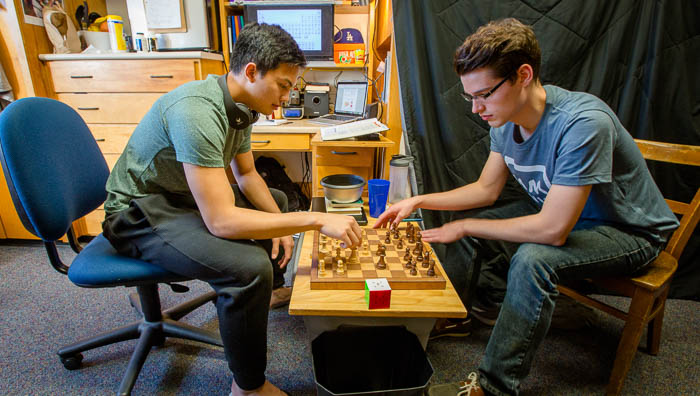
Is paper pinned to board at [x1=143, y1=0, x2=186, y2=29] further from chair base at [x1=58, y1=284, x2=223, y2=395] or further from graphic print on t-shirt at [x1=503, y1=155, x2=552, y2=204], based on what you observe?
graphic print on t-shirt at [x1=503, y1=155, x2=552, y2=204]

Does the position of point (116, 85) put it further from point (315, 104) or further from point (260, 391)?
point (260, 391)

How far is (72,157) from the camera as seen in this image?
1.15 m

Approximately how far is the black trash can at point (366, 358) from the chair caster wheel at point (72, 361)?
0.93 meters

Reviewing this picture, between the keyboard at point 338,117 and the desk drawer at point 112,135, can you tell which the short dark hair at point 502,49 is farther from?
the desk drawer at point 112,135

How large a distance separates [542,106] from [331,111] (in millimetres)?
1637

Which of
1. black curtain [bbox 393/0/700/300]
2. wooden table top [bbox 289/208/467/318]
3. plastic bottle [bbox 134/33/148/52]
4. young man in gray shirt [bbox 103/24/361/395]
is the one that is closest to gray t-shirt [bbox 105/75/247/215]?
young man in gray shirt [bbox 103/24/361/395]

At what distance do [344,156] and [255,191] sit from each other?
0.54 metres

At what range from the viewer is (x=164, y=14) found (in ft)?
6.98

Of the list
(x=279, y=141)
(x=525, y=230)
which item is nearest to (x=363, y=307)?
(x=525, y=230)

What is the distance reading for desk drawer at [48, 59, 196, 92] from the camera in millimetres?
1981

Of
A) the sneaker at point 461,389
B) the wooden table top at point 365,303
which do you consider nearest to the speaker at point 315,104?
the wooden table top at point 365,303

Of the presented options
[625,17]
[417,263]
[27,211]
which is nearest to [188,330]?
[27,211]

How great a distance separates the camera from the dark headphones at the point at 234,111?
1.09 metres

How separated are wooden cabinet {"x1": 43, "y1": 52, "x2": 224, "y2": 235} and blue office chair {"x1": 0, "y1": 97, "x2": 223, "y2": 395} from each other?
0.87 meters
